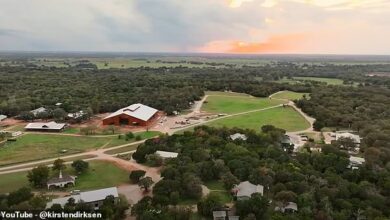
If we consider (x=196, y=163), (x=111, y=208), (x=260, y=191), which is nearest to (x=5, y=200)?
(x=111, y=208)

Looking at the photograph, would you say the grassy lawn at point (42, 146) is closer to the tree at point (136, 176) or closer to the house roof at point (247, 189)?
the tree at point (136, 176)

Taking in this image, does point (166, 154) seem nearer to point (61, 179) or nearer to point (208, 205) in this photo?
point (61, 179)

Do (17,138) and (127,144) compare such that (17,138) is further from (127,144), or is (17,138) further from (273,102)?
(273,102)

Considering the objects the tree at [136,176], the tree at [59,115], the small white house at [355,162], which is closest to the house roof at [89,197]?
the tree at [136,176]

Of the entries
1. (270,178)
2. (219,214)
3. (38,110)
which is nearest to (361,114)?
(270,178)

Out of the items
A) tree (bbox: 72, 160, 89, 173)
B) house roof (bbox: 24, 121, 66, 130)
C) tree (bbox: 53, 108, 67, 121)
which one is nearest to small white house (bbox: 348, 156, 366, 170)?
tree (bbox: 72, 160, 89, 173)

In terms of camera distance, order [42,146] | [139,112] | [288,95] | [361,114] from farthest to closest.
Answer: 1. [288,95]
2. [139,112]
3. [361,114]
4. [42,146]
